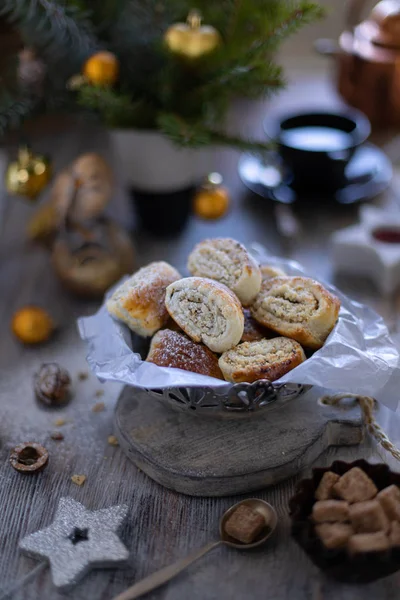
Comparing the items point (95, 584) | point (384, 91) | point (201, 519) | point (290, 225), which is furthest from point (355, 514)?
point (384, 91)

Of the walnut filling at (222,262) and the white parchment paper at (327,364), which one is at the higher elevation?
the walnut filling at (222,262)

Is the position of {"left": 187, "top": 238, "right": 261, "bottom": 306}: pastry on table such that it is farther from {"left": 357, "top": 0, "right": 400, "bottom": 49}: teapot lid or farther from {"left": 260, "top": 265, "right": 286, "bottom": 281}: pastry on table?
{"left": 357, "top": 0, "right": 400, "bottom": 49}: teapot lid

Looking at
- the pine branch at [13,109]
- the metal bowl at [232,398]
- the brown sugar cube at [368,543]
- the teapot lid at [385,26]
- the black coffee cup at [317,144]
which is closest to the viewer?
the brown sugar cube at [368,543]

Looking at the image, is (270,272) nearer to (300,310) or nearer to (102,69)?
(300,310)

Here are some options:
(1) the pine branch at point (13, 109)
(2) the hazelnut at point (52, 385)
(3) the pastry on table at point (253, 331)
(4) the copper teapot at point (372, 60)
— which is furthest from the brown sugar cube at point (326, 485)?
(4) the copper teapot at point (372, 60)

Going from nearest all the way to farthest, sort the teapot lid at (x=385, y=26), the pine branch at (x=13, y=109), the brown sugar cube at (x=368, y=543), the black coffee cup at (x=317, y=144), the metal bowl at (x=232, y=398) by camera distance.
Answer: the brown sugar cube at (x=368, y=543), the metal bowl at (x=232, y=398), the pine branch at (x=13, y=109), the black coffee cup at (x=317, y=144), the teapot lid at (x=385, y=26)

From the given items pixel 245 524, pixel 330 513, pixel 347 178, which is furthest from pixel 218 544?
pixel 347 178

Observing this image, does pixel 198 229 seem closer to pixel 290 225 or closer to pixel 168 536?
pixel 290 225

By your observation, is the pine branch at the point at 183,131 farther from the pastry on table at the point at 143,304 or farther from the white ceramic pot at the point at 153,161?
the pastry on table at the point at 143,304
